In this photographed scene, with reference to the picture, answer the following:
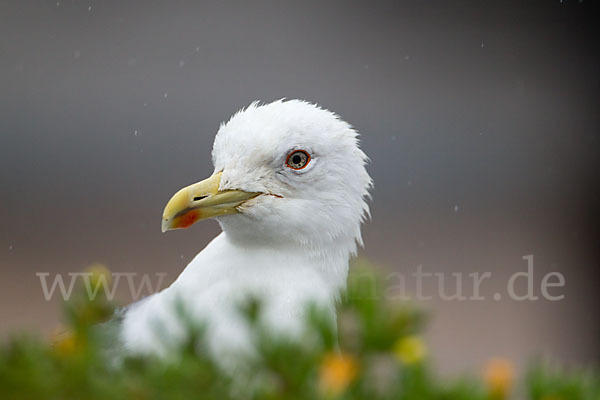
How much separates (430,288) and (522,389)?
15.3 ft

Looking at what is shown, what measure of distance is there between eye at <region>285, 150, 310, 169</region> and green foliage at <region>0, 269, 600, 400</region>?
1126mm

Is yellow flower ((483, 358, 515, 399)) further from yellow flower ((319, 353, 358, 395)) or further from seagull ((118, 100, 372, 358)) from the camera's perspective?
seagull ((118, 100, 372, 358))

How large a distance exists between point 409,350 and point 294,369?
128mm

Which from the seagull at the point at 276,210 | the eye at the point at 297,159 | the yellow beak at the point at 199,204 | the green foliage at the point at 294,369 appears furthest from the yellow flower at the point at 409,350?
the eye at the point at 297,159

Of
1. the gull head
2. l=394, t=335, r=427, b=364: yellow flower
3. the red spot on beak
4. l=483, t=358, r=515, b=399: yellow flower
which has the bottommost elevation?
l=483, t=358, r=515, b=399: yellow flower

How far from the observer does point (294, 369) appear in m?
0.85

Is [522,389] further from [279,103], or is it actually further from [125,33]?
[125,33]

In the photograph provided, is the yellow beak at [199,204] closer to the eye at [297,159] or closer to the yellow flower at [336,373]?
the eye at [297,159]

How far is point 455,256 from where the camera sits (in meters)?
5.79

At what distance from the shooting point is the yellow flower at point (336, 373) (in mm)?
837

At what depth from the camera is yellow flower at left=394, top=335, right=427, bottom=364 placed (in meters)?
0.88

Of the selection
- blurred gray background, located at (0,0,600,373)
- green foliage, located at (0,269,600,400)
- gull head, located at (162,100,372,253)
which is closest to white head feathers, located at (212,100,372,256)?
gull head, located at (162,100,372,253)

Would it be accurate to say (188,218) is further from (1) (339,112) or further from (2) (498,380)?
(1) (339,112)

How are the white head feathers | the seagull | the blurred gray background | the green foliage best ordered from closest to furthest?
the green foliage
the seagull
the white head feathers
the blurred gray background
